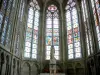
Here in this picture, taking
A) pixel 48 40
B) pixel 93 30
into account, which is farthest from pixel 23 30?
pixel 93 30

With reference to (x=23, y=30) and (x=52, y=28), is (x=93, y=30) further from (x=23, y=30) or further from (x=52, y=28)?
(x=23, y=30)

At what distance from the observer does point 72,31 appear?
22328 mm

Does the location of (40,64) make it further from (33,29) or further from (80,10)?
(80,10)

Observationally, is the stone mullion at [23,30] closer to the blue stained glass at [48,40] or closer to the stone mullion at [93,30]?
the blue stained glass at [48,40]

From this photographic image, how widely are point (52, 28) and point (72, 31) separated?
421cm

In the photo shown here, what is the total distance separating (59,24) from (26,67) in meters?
10.9

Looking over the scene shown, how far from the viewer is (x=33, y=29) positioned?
22422 millimetres

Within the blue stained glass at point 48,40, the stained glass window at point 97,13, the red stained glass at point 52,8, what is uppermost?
the red stained glass at point 52,8

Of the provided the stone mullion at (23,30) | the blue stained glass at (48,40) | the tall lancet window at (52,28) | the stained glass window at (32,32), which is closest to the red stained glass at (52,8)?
the tall lancet window at (52,28)

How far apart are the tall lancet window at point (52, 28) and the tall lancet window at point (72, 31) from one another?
2.30 meters

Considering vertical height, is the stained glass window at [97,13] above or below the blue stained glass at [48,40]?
above

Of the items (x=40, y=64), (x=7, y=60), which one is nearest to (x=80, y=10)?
A: (x=40, y=64)

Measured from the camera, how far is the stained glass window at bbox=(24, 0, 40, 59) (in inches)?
811

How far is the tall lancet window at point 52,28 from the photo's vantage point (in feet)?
74.1
